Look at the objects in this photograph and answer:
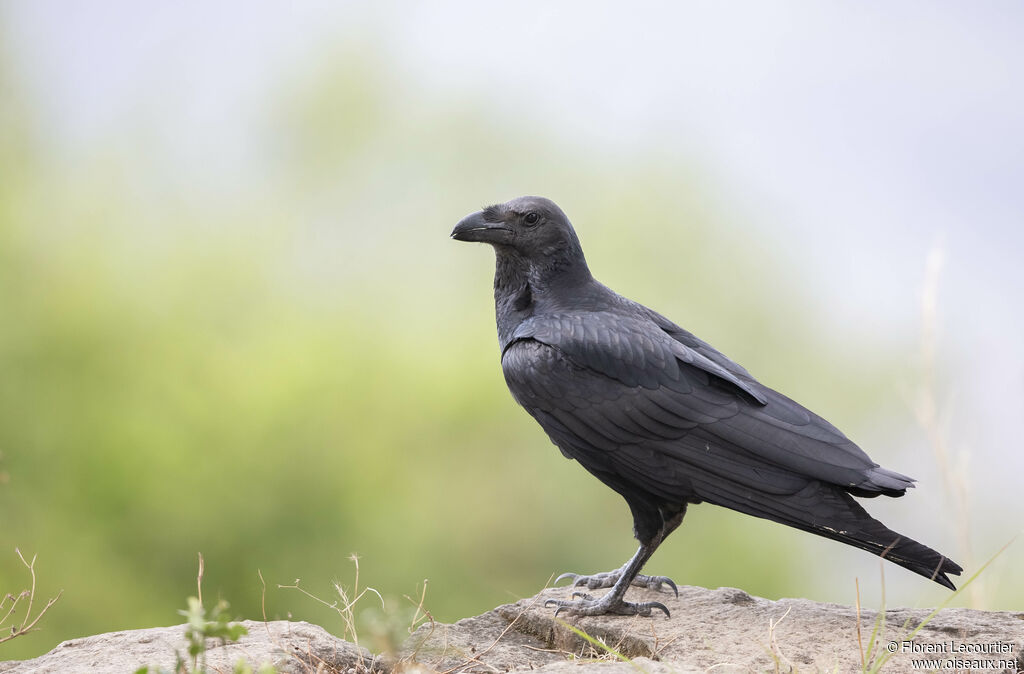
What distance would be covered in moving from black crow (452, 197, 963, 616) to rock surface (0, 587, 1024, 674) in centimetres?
24

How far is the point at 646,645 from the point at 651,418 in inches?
37.9

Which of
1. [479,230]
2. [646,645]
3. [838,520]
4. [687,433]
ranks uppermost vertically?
[479,230]

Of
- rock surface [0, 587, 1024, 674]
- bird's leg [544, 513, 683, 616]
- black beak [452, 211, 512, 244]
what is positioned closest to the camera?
rock surface [0, 587, 1024, 674]

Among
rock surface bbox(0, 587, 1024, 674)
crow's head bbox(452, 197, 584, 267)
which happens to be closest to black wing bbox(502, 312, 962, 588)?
rock surface bbox(0, 587, 1024, 674)

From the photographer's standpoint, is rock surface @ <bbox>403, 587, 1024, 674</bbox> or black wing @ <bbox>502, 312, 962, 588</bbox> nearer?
rock surface @ <bbox>403, 587, 1024, 674</bbox>

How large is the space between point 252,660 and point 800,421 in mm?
2388

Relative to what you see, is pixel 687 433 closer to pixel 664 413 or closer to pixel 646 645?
pixel 664 413

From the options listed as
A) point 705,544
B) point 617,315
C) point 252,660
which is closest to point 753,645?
point 617,315

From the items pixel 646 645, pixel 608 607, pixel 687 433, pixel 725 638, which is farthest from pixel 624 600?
pixel 687 433

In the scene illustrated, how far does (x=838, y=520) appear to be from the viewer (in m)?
3.89

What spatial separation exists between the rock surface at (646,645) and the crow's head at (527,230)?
172 centimetres

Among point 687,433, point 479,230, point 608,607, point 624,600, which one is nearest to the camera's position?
point 687,433

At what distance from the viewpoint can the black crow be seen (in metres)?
3.94

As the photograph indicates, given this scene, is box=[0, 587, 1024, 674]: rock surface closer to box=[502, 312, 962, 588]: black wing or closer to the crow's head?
box=[502, 312, 962, 588]: black wing
